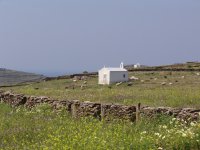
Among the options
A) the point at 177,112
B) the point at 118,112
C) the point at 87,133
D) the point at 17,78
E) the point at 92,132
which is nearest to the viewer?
the point at 87,133

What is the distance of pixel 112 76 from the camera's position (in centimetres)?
4412

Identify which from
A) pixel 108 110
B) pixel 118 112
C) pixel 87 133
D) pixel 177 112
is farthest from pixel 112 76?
pixel 87 133

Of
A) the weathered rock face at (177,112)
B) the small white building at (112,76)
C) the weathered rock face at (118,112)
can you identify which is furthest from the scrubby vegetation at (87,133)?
the small white building at (112,76)

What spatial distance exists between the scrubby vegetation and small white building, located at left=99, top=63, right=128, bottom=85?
880 inches

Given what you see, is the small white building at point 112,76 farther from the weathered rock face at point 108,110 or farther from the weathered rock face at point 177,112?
the weathered rock face at point 177,112

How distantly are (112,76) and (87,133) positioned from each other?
3101cm

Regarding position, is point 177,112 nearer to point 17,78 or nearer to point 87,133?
point 87,133

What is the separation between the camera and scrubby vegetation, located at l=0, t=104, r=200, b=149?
1124 centimetres

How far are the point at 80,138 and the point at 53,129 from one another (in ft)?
11.9

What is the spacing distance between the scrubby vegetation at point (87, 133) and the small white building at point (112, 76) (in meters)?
22.4

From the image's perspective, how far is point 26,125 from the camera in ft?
56.0

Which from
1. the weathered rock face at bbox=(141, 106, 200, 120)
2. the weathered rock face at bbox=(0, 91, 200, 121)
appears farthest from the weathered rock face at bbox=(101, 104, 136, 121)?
the weathered rock face at bbox=(141, 106, 200, 120)

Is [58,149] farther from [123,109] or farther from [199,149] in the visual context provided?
[123,109]

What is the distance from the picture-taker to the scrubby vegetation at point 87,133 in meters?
11.2
